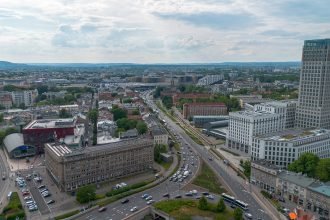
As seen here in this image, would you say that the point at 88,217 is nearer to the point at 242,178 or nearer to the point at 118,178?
the point at 118,178

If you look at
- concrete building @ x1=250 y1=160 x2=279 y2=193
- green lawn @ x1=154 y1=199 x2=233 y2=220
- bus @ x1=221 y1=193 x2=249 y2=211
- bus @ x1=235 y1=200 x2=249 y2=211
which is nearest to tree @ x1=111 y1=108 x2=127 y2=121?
concrete building @ x1=250 y1=160 x2=279 y2=193

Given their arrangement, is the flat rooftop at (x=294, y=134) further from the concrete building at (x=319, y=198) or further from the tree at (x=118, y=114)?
the tree at (x=118, y=114)

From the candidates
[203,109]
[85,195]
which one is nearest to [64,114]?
[203,109]

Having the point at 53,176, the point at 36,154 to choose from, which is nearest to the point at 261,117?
the point at 53,176

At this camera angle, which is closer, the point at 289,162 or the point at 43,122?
the point at 289,162

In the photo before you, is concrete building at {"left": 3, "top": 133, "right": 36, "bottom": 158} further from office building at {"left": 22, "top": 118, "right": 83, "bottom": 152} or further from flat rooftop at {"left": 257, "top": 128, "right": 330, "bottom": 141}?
flat rooftop at {"left": 257, "top": 128, "right": 330, "bottom": 141}

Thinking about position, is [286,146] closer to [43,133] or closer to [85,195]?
[85,195]
